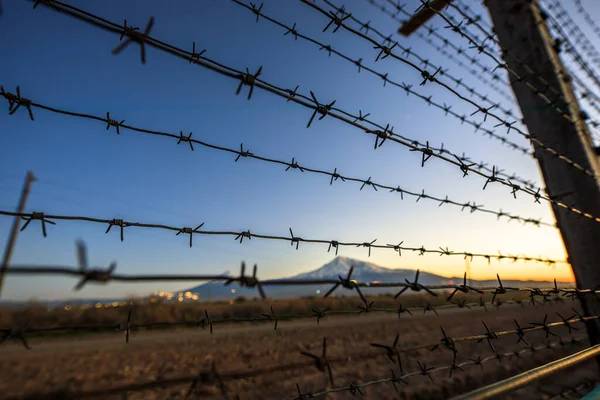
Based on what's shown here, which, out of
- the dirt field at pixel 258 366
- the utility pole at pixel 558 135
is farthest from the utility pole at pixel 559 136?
the dirt field at pixel 258 366

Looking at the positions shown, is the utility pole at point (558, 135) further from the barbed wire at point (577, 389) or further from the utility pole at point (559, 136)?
the barbed wire at point (577, 389)

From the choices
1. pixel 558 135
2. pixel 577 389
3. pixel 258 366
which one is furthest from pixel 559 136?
pixel 258 366

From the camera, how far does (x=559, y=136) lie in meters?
3.69

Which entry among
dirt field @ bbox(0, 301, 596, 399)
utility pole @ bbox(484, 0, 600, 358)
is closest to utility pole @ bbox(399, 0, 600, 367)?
utility pole @ bbox(484, 0, 600, 358)

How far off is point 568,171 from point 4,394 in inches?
401

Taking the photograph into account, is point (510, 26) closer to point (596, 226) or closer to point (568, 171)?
point (568, 171)

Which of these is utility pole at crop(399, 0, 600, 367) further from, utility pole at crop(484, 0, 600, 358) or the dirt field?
the dirt field

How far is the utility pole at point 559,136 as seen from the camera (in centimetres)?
343

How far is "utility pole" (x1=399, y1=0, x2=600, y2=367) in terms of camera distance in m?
3.43

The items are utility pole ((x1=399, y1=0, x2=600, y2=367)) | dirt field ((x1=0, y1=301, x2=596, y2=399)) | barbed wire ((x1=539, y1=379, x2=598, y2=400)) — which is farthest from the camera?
dirt field ((x1=0, y1=301, x2=596, y2=399))

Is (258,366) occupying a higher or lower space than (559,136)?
lower

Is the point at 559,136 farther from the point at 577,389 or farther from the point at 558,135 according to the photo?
the point at 577,389

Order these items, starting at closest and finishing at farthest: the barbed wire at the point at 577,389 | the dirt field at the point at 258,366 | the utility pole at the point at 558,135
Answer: the utility pole at the point at 558,135 → the barbed wire at the point at 577,389 → the dirt field at the point at 258,366

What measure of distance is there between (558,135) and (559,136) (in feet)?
0.05
